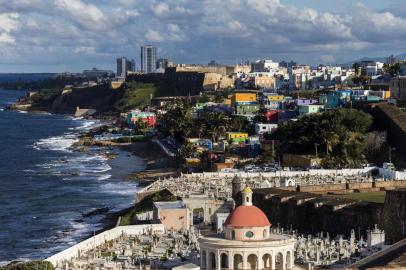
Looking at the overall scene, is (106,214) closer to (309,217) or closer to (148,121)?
(309,217)

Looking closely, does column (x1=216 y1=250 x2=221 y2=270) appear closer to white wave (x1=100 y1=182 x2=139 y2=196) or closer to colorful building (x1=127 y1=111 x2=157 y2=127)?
white wave (x1=100 y1=182 x2=139 y2=196)

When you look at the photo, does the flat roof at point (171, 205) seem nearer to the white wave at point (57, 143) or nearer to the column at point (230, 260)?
the column at point (230, 260)

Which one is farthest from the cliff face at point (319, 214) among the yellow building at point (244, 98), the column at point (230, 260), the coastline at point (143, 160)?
the yellow building at point (244, 98)

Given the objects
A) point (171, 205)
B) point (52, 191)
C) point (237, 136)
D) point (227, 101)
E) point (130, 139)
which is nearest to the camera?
point (171, 205)

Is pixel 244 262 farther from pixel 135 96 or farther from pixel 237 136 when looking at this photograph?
pixel 135 96

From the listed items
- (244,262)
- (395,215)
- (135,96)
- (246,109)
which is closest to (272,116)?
(246,109)

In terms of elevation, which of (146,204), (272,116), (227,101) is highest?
(227,101)

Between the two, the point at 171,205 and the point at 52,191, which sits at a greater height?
the point at 171,205
